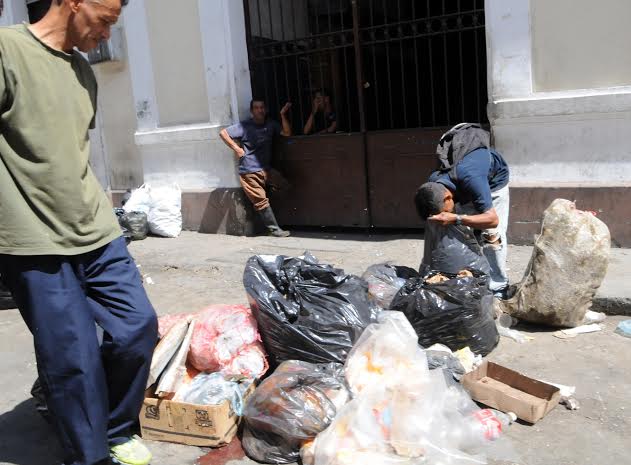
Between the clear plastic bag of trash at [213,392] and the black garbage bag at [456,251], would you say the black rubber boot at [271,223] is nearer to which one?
the black garbage bag at [456,251]

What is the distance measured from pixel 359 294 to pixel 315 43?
4605 mm

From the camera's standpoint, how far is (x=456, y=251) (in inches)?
143

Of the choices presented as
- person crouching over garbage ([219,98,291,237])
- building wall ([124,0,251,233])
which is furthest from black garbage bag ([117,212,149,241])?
person crouching over garbage ([219,98,291,237])

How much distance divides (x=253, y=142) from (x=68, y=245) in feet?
15.5

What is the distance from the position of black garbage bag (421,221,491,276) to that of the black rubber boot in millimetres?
3363

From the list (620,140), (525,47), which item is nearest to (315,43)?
(525,47)

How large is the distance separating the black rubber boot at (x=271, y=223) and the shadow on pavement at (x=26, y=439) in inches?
154

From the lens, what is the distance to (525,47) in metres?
5.15

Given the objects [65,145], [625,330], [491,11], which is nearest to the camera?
[65,145]

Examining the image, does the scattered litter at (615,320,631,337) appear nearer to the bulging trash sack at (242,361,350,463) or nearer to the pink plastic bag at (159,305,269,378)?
the bulging trash sack at (242,361,350,463)

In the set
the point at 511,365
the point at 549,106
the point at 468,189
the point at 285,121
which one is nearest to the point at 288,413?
the point at 511,365

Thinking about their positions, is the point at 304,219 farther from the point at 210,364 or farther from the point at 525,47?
the point at 210,364

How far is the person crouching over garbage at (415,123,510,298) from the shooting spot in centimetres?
361

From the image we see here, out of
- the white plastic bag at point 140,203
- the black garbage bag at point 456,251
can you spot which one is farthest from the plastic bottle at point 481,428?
the white plastic bag at point 140,203
